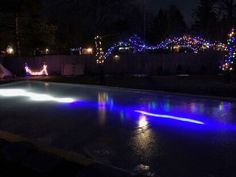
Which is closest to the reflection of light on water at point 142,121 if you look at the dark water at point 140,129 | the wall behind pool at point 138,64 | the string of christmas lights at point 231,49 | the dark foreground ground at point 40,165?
the dark water at point 140,129

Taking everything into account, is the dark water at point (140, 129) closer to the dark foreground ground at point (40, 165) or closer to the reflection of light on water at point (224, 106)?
the reflection of light on water at point (224, 106)

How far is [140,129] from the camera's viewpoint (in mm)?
8375

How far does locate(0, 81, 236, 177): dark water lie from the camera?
5.90 meters

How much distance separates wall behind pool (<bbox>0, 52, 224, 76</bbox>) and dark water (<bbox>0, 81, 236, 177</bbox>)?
46.9 ft

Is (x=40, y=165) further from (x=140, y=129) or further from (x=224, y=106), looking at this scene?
(x=224, y=106)

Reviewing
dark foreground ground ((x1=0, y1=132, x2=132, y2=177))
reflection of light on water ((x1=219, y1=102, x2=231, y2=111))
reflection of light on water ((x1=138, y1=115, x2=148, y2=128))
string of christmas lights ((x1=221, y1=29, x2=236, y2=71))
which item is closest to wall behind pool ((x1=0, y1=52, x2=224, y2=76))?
string of christmas lights ((x1=221, y1=29, x2=236, y2=71))

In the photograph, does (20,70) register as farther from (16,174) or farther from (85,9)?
(16,174)

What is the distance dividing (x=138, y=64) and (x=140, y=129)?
70.3ft

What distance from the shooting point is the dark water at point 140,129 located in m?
5.90

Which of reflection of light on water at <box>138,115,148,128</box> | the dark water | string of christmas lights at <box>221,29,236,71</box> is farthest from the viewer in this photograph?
string of christmas lights at <box>221,29,236,71</box>

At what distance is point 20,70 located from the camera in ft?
106

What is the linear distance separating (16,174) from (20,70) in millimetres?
28052

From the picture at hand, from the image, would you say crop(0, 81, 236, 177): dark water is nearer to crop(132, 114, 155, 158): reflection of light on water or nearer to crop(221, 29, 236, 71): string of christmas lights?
crop(132, 114, 155, 158): reflection of light on water

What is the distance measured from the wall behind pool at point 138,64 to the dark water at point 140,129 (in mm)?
14302
